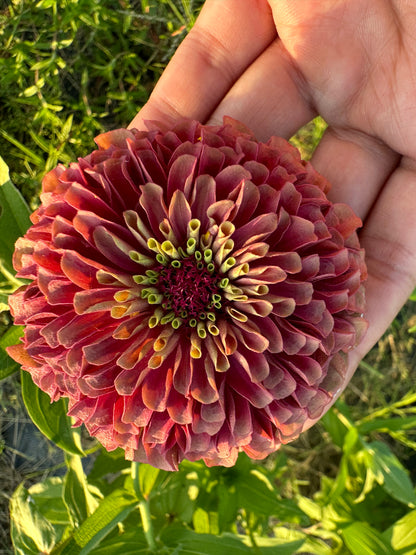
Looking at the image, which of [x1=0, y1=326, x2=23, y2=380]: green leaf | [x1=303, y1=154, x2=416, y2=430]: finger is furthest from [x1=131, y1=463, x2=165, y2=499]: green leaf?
[x1=303, y1=154, x2=416, y2=430]: finger

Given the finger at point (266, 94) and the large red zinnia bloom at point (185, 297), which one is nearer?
the large red zinnia bloom at point (185, 297)

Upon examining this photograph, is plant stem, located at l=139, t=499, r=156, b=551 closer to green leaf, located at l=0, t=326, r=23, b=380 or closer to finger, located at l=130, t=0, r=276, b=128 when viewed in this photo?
green leaf, located at l=0, t=326, r=23, b=380

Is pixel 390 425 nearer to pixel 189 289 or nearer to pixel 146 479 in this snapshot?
pixel 146 479

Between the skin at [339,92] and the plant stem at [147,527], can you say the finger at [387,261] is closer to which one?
the skin at [339,92]

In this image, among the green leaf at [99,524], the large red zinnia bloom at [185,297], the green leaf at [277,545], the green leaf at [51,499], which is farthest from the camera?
the green leaf at [51,499]

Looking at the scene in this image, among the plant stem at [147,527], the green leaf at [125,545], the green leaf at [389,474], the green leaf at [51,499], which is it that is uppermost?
the green leaf at [389,474]

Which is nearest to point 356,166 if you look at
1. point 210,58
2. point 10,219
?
point 210,58

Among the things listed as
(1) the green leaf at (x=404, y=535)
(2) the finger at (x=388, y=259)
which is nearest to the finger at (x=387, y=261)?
(2) the finger at (x=388, y=259)

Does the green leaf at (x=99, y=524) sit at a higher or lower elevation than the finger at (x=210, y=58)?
lower
